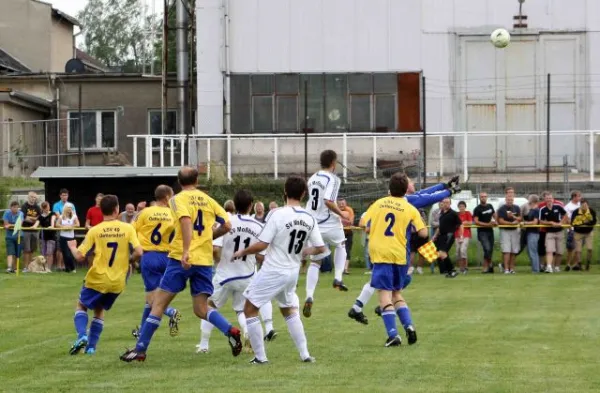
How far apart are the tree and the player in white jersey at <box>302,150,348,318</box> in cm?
6963

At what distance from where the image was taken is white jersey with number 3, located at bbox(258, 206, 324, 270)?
41.3ft

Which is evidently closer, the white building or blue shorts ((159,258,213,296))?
blue shorts ((159,258,213,296))

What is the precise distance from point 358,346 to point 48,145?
34.4 metres

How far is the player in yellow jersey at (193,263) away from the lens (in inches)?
515

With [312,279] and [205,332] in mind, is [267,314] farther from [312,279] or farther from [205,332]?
[312,279]

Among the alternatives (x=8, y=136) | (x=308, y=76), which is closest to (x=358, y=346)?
(x=308, y=76)

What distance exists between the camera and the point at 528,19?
4175 cm

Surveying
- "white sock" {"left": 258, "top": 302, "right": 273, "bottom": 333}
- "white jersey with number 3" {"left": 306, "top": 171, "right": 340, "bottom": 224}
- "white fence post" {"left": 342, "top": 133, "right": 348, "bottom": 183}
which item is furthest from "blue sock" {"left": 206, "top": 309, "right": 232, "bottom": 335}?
"white fence post" {"left": 342, "top": 133, "right": 348, "bottom": 183}

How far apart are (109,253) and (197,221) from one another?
131 cm

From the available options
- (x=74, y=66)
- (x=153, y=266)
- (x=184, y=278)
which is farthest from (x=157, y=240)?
(x=74, y=66)

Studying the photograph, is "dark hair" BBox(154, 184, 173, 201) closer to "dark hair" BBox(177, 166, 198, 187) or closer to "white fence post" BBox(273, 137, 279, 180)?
"dark hair" BBox(177, 166, 198, 187)

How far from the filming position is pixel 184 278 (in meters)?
13.2

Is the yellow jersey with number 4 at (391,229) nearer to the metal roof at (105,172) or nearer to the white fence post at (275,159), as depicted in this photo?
the metal roof at (105,172)

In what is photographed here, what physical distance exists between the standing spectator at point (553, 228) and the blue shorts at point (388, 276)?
1613cm
